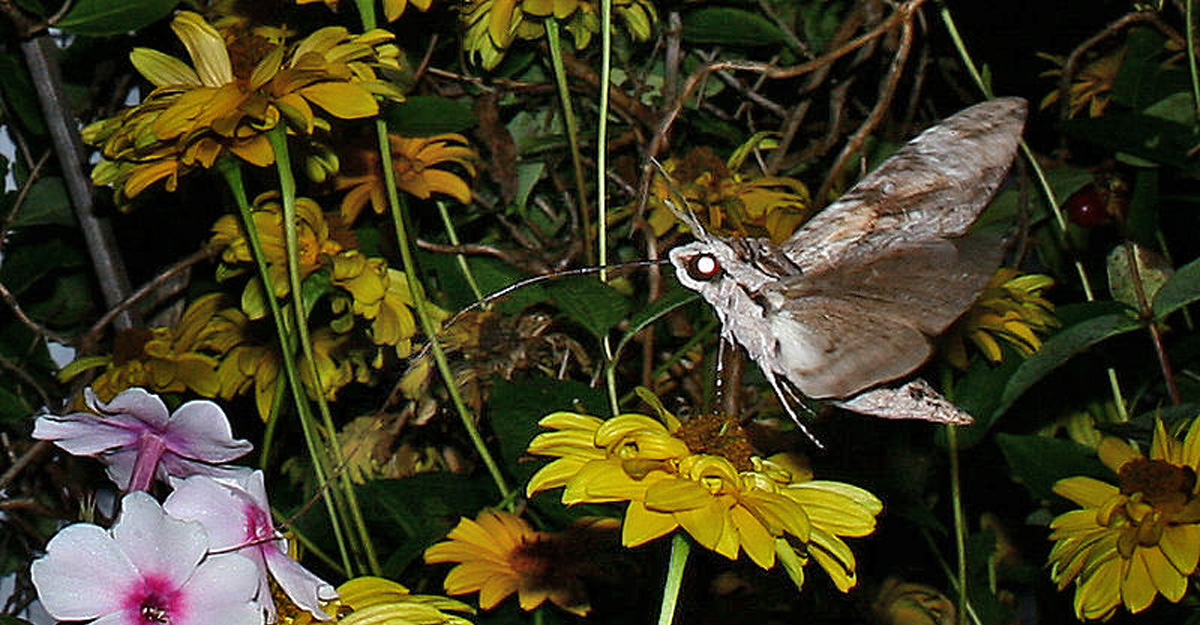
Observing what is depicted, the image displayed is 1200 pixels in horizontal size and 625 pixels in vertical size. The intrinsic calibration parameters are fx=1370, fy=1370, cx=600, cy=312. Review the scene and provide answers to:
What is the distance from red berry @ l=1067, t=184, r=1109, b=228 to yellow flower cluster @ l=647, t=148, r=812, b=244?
7.9 inches

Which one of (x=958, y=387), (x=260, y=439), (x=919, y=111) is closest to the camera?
(x=958, y=387)

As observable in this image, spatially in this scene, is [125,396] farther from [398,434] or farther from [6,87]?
[6,87]

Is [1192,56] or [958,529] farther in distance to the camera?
[1192,56]

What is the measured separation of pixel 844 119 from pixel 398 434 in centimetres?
33

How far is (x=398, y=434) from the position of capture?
76 centimetres

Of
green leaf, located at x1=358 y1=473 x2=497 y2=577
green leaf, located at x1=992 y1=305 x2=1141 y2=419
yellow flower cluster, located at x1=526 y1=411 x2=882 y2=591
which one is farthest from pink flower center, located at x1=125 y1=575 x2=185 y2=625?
green leaf, located at x1=992 y1=305 x2=1141 y2=419

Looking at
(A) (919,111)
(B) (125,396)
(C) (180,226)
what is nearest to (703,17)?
(A) (919,111)

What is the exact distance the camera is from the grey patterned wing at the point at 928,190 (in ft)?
1.31

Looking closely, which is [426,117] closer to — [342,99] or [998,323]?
[342,99]

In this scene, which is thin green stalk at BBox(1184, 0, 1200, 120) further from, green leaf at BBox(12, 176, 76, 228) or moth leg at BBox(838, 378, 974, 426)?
green leaf at BBox(12, 176, 76, 228)

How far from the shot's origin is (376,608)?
15.2 inches

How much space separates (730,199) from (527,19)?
0.47ft

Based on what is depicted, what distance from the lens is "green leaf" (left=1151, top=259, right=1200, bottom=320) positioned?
2.17ft

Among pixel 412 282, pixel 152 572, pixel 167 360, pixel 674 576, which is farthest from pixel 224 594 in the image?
pixel 167 360
